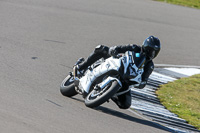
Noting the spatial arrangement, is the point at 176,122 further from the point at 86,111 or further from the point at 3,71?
the point at 3,71

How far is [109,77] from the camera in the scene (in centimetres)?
761

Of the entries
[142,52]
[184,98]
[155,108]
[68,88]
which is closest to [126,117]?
[142,52]

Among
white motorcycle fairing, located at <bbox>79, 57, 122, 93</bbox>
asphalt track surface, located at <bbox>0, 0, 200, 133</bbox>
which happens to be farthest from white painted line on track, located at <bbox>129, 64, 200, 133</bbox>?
white motorcycle fairing, located at <bbox>79, 57, 122, 93</bbox>

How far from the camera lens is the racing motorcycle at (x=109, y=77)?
293 inches

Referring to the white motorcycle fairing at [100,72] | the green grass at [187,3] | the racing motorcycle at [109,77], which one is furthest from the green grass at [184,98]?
the green grass at [187,3]

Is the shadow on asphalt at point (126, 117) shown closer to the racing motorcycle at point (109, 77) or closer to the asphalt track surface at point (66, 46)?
the asphalt track surface at point (66, 46)

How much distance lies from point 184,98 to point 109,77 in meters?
3.40

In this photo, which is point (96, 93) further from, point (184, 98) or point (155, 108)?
point (184, 98)

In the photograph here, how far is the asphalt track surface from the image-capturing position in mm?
6680

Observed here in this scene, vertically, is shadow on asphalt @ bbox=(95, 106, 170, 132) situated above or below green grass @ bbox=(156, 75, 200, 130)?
above

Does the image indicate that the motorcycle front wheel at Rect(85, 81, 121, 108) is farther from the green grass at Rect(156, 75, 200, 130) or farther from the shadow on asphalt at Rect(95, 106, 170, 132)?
the green grass at Rect(156, 75, 200, 130)

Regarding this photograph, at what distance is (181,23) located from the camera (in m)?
19.4

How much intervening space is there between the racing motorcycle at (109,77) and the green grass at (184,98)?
69.8 inches

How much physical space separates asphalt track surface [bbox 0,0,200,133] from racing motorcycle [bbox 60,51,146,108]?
284mm
